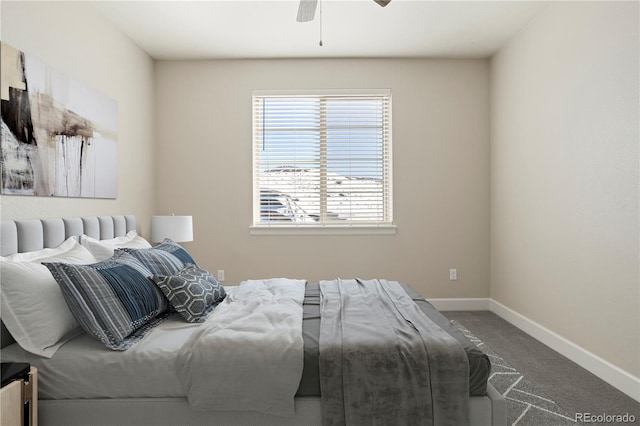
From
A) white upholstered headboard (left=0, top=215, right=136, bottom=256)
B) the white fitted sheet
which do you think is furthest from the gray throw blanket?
white upholstered headboard (left=0, top=215, right=136, bottom=256)

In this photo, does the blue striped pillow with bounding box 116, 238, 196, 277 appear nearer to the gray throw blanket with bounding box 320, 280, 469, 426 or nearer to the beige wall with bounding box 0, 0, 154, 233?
the beige wall with bounding box 0, 0, 154, 233

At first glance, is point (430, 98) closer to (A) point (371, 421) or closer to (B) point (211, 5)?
(B) point (211, 5)

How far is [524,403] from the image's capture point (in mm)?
2326

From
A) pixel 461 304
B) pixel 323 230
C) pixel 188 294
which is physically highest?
pixel 323 230

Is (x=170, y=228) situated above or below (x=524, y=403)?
above

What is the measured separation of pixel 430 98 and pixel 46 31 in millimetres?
3553

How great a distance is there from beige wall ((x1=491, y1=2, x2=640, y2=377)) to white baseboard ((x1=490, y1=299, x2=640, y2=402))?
0.16 ft

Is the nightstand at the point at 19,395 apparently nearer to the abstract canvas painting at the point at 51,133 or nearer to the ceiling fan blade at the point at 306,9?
the abstract canvas painting at the point at 51,133

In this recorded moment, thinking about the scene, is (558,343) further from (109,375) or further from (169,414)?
(109,375)

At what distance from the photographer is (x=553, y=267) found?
3277 millimetres

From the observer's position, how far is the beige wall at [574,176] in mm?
2488

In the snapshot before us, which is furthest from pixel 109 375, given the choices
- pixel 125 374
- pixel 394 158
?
pixel 394 158

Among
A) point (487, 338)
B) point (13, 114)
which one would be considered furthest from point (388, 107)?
point (13, 114)

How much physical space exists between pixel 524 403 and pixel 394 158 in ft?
9.04
